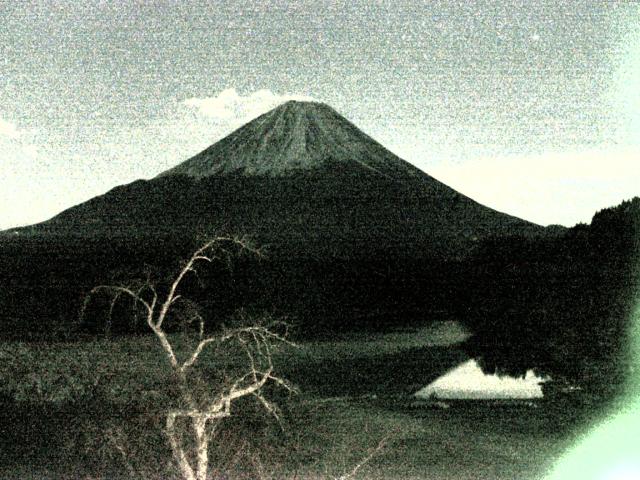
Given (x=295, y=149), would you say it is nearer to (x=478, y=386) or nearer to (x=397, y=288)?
(x=397, y=288)

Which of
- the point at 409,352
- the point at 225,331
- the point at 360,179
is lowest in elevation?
the point at 409,352

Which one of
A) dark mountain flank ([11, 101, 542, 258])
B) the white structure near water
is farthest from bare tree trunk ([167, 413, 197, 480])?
dark mountain flank ([11, 101, 542, 258])

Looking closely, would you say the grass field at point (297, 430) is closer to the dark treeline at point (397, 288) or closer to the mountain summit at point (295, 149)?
the dark treeline at point (397, 288)

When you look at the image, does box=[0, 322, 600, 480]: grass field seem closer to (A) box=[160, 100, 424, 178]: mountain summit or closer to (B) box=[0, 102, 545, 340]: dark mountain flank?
(B) box=[0, 102, 545, 340]: dark mountain flank

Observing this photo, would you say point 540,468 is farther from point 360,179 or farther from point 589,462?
point 360,179

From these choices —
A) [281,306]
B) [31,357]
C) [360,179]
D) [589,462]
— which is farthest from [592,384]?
[360,179]

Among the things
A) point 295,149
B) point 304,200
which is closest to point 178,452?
point 304,200
